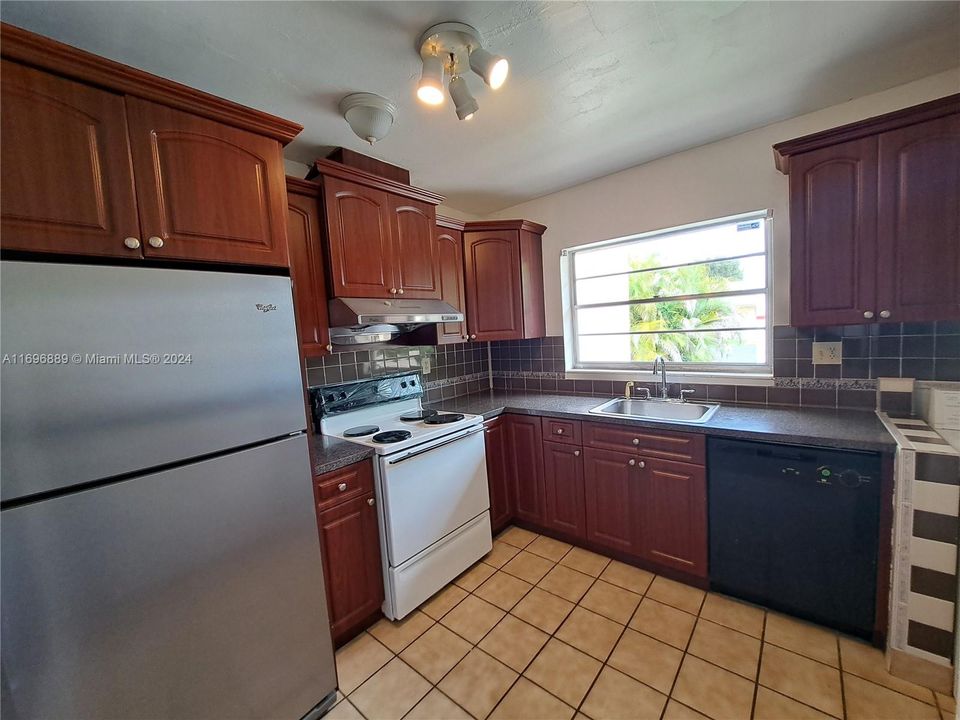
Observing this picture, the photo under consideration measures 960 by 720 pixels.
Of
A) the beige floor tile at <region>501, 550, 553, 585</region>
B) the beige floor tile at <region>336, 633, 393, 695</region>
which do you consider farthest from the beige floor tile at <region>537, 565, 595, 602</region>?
the beige floor tile at <region>336, 633, 393, 695</region>

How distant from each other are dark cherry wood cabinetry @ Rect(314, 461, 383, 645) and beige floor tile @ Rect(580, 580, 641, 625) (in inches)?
43.8

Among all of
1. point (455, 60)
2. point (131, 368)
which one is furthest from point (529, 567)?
point (455, 60)

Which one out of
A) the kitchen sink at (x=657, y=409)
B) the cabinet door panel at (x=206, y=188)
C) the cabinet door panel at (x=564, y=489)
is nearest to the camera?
the cabinet door panel at (x=206, y=188)

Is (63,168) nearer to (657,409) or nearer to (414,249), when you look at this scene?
(414,249)

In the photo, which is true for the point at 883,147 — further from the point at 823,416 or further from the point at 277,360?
the point at 277,360

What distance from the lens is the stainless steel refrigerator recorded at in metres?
0.90

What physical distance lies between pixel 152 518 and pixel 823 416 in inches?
111

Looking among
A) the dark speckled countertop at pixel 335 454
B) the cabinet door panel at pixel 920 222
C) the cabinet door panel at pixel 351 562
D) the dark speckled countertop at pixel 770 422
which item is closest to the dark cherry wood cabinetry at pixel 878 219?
the cabinet door panel at pixel 920 222

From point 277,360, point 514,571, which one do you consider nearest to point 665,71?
point 277,360

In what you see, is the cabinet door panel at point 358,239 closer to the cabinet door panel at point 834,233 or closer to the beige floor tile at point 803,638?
the cabinet door panel at point 834,233

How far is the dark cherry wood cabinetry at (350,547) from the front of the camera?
168 cm

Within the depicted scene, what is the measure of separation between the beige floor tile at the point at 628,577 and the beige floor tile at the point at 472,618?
688 mm

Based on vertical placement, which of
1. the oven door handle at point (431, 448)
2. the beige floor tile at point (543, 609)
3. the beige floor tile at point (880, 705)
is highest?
the oven door handle at point (431, 448)

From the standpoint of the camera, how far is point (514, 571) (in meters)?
2.24
